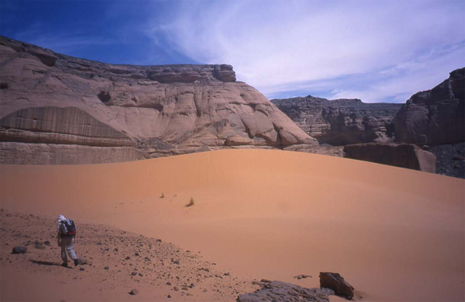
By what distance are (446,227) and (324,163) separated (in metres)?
4.95

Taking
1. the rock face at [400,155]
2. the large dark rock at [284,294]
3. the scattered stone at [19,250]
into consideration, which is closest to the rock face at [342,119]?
Answer: the rock face at [400,155]

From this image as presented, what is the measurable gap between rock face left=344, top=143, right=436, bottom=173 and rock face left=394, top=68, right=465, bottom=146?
14.1 metres

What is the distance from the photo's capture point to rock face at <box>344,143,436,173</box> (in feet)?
50.2

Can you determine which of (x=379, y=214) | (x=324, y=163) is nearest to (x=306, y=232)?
(x=379, y=214)

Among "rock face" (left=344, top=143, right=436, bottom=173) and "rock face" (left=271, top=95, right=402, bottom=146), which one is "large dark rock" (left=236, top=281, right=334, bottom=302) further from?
"rock face" (left=271, top=95, right=402, bottom=146)

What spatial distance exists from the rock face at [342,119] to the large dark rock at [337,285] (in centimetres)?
3806

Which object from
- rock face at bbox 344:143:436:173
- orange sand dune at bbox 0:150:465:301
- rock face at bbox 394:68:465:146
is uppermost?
rock face at bbox 394:68:465:146

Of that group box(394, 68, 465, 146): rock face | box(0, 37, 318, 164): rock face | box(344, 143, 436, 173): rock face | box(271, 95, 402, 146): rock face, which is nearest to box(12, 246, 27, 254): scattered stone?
box(0, 37, 318, 164): rock face

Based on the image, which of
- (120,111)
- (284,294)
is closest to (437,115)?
(120,111)

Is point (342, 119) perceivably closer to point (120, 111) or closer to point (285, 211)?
point (120, 111)

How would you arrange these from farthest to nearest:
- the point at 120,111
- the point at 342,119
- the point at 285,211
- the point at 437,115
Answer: the point at 342,119
the point at 437,115
the point at 120,111
the point at 285,211

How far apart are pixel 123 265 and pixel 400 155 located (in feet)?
55.2

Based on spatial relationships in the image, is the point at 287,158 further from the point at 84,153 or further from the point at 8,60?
the point at 8,60

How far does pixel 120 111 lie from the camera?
19.0 meters
